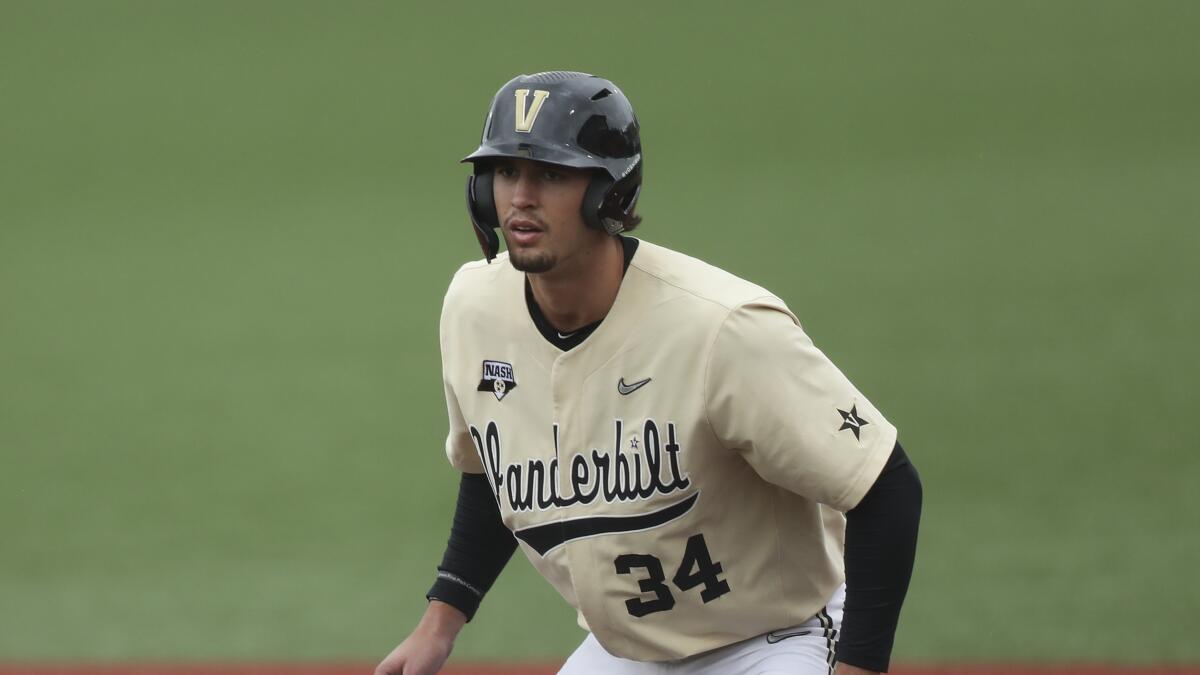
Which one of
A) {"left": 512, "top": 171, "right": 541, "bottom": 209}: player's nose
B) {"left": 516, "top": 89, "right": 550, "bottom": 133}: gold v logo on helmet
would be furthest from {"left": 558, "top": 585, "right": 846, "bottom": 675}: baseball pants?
{"left": 516, "top": 89, "right": 550, "bottom": 133}: gold v logo on helmet

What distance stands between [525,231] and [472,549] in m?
0.80

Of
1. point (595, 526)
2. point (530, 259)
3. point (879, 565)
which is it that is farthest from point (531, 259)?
point (879, 565)

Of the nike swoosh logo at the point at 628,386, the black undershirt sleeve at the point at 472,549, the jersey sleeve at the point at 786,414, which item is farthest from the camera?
the black undershirt sleeve at the point at 472,549

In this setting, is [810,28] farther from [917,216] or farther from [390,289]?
[390,289]

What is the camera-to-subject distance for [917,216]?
27.7 ft

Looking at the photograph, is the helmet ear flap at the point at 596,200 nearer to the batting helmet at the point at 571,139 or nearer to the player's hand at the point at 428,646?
the batting helmet at the point at 571,139

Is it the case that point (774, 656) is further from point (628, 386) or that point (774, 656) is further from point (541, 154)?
point (541, 154)

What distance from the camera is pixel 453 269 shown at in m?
8.35

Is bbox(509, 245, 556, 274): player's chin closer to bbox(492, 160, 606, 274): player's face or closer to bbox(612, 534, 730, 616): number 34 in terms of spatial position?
bbox(492, 160, 606, 274): player's face

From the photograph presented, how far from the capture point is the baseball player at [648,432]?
8.11ft

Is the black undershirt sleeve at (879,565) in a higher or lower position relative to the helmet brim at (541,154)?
lower

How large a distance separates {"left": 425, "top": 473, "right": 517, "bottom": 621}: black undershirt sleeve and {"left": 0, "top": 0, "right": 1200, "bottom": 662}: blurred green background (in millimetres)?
2118

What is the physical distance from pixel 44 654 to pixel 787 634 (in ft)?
11.3

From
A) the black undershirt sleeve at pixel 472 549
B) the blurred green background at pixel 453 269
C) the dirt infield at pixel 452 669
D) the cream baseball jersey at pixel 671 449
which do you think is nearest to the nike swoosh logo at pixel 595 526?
the cream baseball jersey at pixel 671 449
